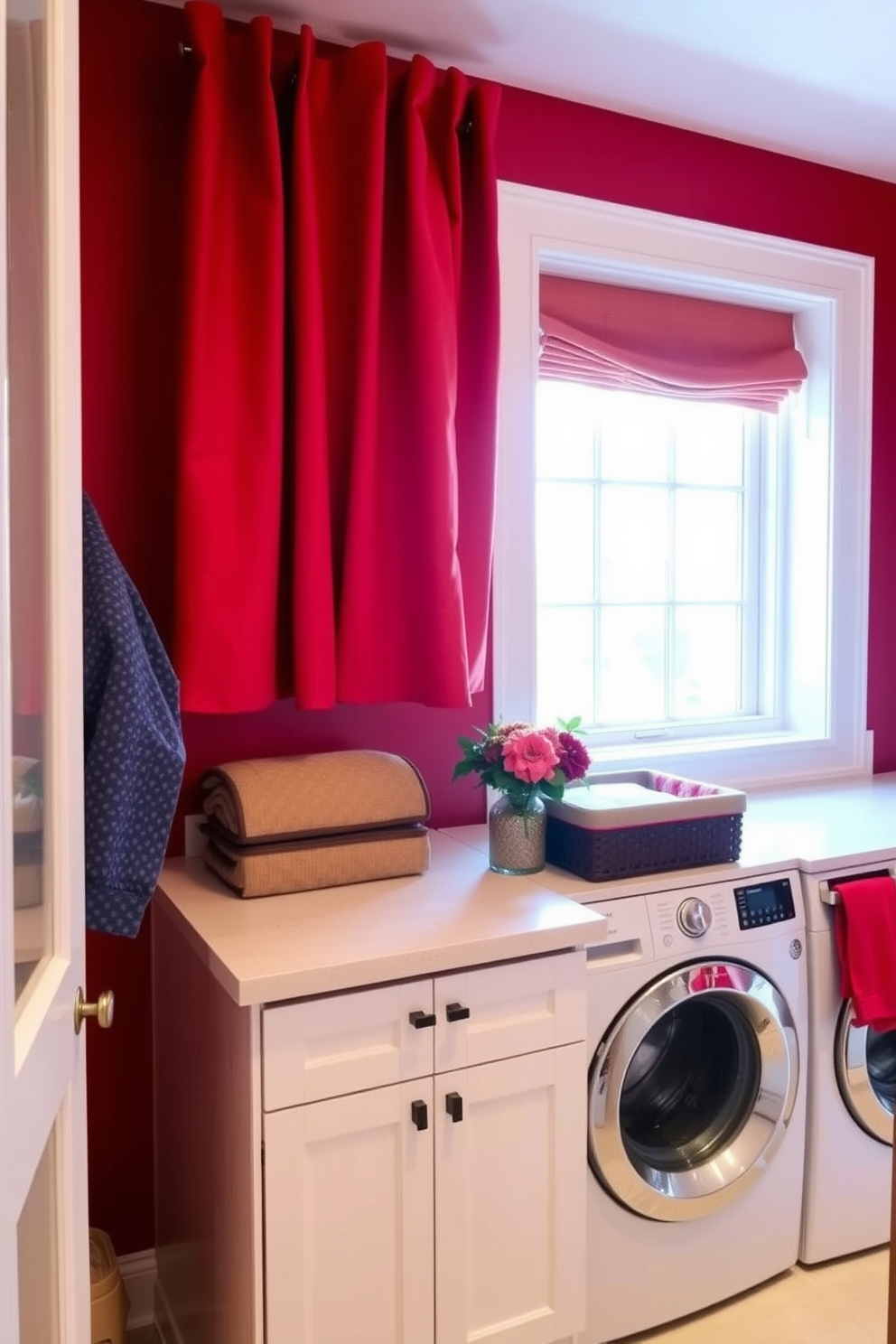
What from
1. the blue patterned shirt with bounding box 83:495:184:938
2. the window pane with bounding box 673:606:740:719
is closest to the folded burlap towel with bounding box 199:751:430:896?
the blue patterned shirt with bounding box 83:495:184:938

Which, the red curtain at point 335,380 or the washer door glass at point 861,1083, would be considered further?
the washer door glass at point 861,1083

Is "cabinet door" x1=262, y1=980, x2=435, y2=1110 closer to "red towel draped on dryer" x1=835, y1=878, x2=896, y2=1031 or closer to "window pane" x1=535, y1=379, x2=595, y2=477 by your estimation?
"red towel draped on dryer" x1=835, y1=878, x2=896, y2=1031

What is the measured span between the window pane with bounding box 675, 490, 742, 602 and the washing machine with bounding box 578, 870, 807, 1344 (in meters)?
1.09

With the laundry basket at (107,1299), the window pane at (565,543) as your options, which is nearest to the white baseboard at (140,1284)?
the laundry basket at (107,1299)

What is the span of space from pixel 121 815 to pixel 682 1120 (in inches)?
52.4

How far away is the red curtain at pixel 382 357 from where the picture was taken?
200cm

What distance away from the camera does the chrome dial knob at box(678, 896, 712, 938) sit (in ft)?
6.50

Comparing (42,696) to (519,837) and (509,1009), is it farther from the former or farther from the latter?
(519,837)

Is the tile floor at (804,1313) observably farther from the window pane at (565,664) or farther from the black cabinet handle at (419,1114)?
Answer: the window pane at (565,664)

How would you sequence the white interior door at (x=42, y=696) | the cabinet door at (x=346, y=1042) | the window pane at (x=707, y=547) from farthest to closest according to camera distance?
the window pane at (x=707, y=547), the cabinet door at (x=346, y=1042), the white interior door at (x=42, y=696)

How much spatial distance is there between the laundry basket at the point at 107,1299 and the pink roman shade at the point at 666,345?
2.08 metres

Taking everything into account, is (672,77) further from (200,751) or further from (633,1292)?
(633,1292)

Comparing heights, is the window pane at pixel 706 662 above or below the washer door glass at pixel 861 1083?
above

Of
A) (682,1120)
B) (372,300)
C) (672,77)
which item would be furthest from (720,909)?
(672,77)
